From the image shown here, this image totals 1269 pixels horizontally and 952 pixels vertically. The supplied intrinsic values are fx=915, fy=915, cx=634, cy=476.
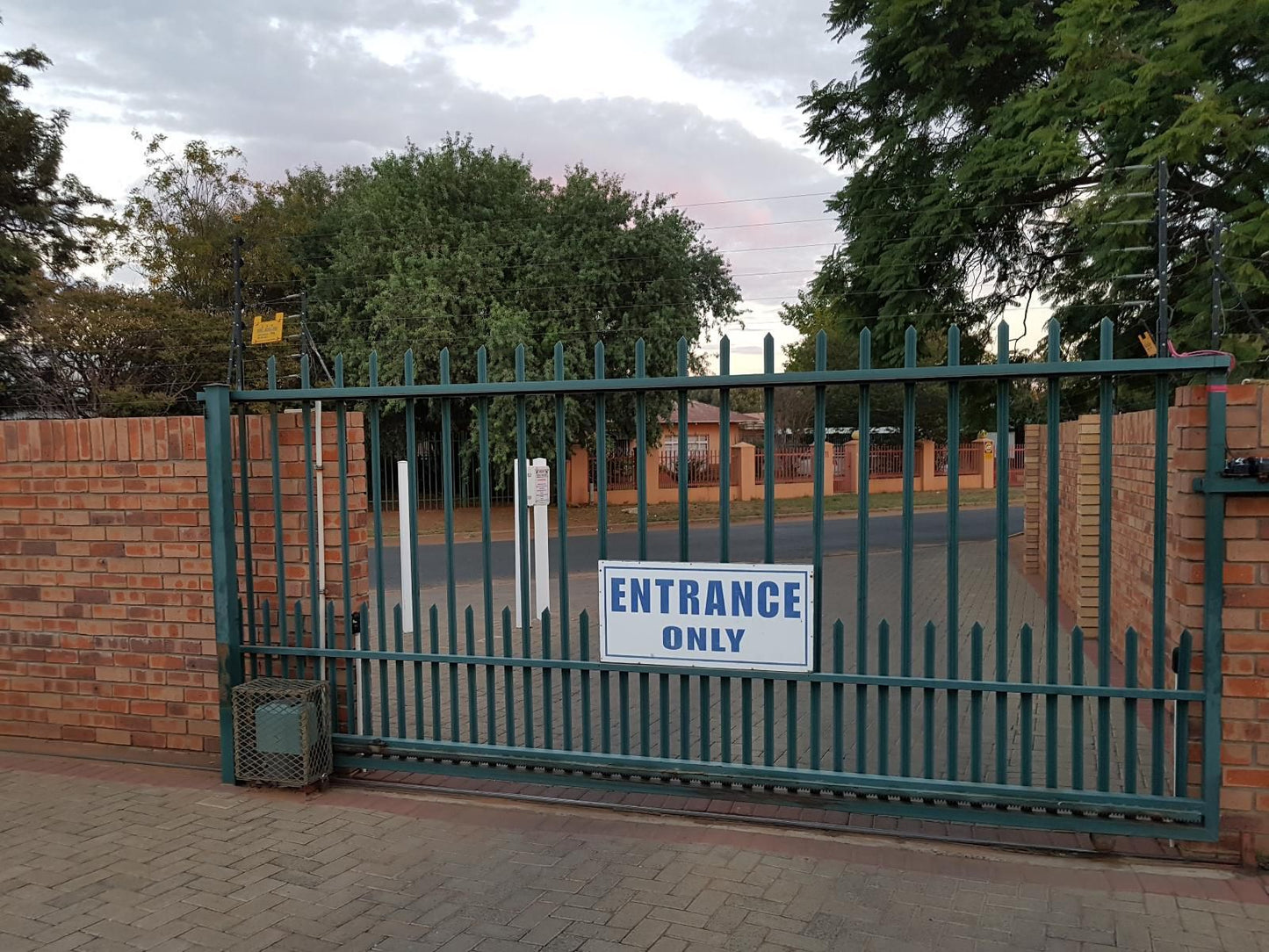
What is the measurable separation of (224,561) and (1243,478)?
4.63 meters

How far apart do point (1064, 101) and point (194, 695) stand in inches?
608

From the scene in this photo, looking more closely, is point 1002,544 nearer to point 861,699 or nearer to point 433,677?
point 861,699

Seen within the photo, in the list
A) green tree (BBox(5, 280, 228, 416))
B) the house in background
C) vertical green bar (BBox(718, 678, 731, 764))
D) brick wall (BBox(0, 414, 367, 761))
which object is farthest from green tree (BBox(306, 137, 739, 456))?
vertical green bar (BBox(718, 678, 731, 764))

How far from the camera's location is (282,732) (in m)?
4.54

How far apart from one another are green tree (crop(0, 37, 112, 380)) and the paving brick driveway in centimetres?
2479

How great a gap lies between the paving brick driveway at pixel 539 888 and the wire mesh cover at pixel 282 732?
21 centimetres

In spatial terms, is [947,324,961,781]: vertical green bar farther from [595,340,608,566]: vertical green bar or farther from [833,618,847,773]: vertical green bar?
[595,340,608,566]: vertical green bar

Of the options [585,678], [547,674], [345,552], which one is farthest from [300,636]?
[585,678]

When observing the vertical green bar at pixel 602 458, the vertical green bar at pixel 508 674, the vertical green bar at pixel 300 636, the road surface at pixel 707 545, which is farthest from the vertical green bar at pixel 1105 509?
the road surface at pixel 707 545

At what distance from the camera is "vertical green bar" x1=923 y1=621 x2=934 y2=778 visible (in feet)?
12.6

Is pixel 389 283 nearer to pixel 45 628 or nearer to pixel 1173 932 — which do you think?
pixel 45 628

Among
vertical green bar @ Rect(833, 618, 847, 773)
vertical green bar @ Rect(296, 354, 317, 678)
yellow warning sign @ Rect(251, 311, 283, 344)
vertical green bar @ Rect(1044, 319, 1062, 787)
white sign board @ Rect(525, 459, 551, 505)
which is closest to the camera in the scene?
vertical green bar @ Rect(1044, 319, 1062, 787)

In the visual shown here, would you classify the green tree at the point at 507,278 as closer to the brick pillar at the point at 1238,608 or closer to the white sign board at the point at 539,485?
the white sign board at the point at 539,485

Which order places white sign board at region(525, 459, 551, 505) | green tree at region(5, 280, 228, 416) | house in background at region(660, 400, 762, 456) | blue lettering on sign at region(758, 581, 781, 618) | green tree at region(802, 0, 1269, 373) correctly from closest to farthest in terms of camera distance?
blue lettering on sign at region(758, 581, 781, 618)
white sign board at region(525, 459, 551, 505)
green tree at region(802, 0, 1269, 373)
green tree at region(5, 280, 228, 416)
house in background at region(660, 400, 762, 456)
